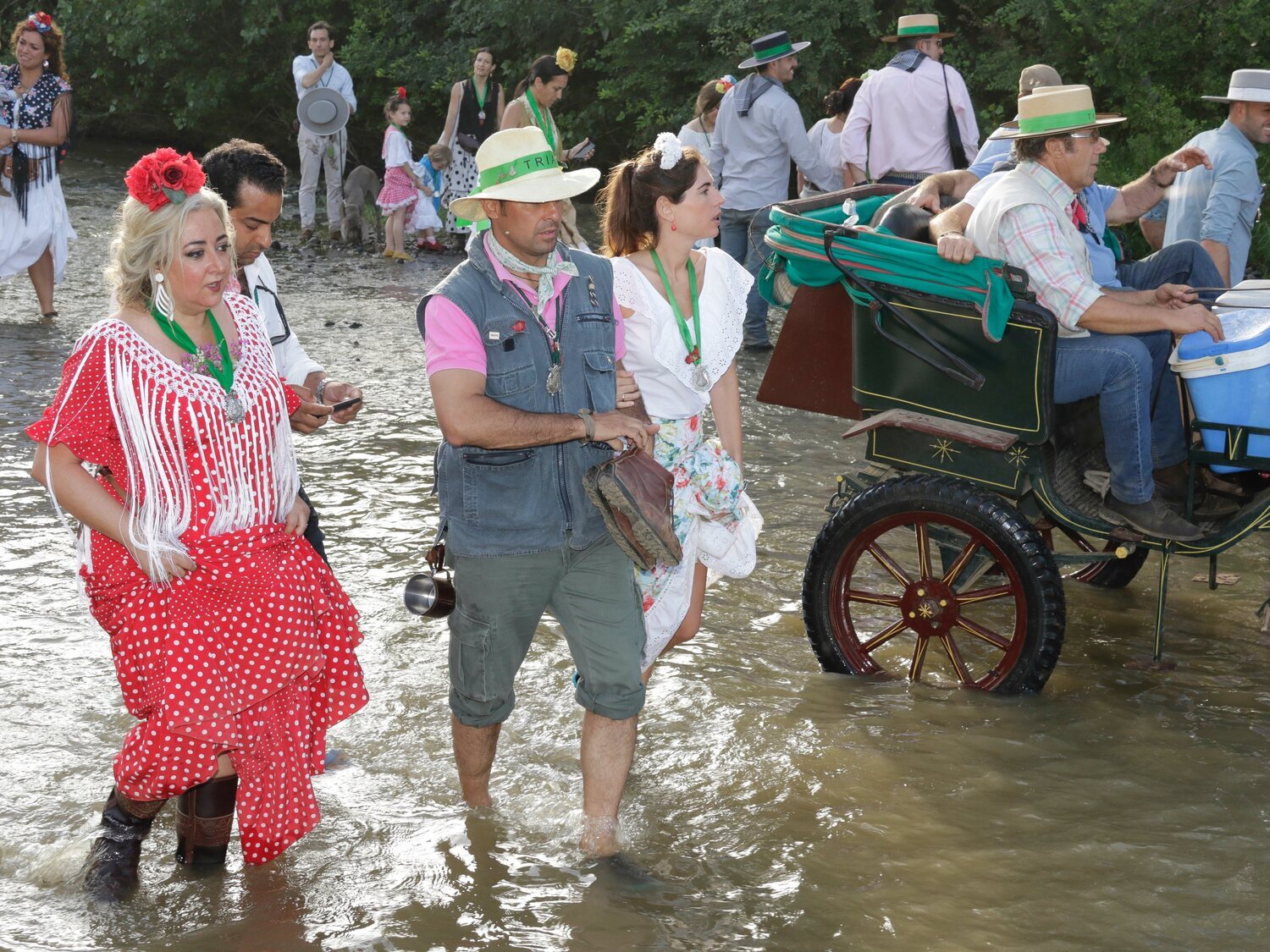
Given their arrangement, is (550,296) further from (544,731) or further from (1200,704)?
(1200,704)

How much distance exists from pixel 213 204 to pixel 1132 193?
416 centimetres

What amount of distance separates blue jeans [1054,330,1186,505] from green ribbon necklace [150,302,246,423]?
2601 millimetres

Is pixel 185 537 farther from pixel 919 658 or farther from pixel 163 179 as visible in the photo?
pixel 919 658

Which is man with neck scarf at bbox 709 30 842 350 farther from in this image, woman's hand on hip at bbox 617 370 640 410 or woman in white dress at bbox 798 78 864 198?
woman's hand on hip at bbox 617 370 640 410

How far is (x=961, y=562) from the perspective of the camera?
473 cm

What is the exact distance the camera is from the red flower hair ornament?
10.9ft

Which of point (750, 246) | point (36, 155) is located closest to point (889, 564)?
point (750, 246)

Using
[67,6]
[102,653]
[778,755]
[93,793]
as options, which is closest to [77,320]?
[102,653]

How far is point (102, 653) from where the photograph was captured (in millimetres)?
5059

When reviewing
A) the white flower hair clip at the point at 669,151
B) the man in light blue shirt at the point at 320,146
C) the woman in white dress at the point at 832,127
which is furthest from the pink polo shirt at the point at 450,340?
the man in light blue shirt at the point at 320,146

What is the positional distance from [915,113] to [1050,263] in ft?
15.2

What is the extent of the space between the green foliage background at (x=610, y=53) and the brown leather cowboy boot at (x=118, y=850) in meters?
9.86

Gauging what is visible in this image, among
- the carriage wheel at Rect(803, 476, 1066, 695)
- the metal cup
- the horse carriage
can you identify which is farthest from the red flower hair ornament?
the carriage wheel at Rect(803, 476, 1066, 695)

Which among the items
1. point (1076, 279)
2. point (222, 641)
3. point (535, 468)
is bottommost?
point (222, 641)
